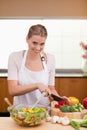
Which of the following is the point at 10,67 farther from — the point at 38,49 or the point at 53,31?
the point at 53,31

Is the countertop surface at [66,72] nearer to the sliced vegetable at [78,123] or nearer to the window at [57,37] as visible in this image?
the window at [57,37]

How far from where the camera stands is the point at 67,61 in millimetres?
5609

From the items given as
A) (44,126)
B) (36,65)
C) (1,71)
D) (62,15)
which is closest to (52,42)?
(62,15)

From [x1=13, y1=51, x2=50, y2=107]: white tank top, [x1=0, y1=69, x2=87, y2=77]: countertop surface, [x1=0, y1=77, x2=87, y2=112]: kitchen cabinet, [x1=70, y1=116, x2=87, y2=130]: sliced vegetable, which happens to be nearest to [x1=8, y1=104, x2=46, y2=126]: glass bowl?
[x1=70, y1=116, x2=87, y2=130]: sliced vegetable

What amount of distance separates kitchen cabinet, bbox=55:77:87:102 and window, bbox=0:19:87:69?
1.79 ft

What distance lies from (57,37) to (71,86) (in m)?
1.09

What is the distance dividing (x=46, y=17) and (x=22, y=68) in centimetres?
334

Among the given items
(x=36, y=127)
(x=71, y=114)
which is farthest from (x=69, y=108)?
(x=36, y=127)

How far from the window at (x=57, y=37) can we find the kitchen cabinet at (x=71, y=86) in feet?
1.79

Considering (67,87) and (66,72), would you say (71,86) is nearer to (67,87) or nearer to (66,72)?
(67,87)

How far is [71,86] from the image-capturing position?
514cm

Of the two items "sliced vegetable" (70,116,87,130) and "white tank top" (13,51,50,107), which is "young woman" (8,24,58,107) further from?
"sliced vegetable" (70,116,87,130)

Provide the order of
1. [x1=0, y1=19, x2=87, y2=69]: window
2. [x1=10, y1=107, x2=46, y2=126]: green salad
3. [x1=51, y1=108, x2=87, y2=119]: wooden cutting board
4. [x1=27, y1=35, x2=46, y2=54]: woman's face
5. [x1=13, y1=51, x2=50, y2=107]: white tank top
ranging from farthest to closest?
1. [x1=0, y1=19, x2=87, y2=69]: window
2. [x1=13, y1=51, x2=50, y2=107]: white tank top
3. [x1=27, y1=35, x2=46, y2=54]: woman's face
4. [x1=51, y1=108, x2=87, y2=119]: wooden cutting board
5. [x1=10, y1=107, x2=46, y2=126]: green salad

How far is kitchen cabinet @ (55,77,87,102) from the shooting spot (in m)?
5.12
